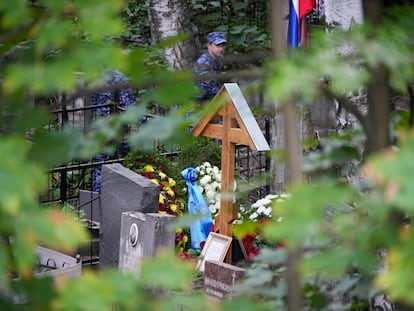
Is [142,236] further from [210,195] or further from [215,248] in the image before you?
[210,195]

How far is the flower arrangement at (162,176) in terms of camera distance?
7.47 m

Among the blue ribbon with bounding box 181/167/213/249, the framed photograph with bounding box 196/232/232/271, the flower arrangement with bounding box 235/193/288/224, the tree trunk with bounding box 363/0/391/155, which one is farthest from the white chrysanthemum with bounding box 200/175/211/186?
the tree trunk with bounding box 363/0/391/155

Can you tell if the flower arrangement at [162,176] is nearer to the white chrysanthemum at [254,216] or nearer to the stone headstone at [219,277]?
the white chrysanthemum at [254,216]

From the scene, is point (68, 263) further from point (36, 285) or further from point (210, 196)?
point (36, 285)

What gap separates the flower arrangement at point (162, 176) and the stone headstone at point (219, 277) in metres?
1.42

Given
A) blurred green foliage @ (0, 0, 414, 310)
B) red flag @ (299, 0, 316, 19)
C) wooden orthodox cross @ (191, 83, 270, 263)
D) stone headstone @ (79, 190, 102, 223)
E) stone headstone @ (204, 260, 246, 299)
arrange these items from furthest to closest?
stone headstone @ (79, 190, 102, 223) → red flag @ (299, 0, 316, 19) → wooden orthodox cross @ (191, 83, 270, 263) → stone headstone @ (204, 260, 246, 299) → blurred green foliage @ (0, 0, 414, 310)

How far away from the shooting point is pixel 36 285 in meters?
1.42

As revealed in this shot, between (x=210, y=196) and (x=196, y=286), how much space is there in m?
1.35

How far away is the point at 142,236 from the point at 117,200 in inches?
44.7

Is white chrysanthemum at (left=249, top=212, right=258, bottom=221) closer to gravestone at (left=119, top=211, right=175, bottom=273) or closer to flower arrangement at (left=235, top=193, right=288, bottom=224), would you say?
flower arrangement at (left=235, top=193, right=288, bottom=224)

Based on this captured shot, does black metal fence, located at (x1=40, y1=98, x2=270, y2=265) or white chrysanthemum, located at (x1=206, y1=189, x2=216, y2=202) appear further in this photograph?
black metal fence, located at (x1=40, y1=98, x2=270, y2=265)

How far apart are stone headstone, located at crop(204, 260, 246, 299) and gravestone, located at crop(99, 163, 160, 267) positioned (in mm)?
1004

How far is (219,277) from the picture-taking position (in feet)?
19.1

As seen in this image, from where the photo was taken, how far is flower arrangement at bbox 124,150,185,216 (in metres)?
7.47
